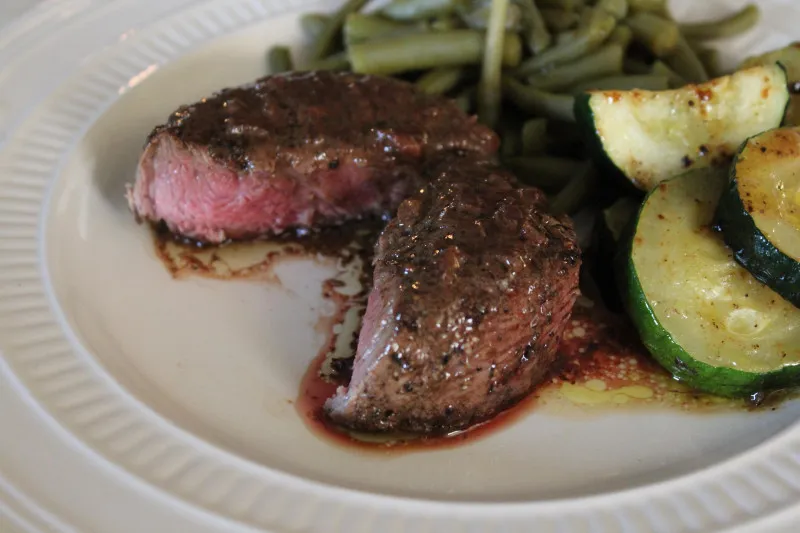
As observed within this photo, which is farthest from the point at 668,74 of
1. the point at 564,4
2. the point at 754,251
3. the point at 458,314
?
the point at 458,314

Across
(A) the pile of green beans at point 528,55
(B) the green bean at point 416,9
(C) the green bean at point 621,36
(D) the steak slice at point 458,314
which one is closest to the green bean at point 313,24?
(A) the pile of green beans at point 528,55

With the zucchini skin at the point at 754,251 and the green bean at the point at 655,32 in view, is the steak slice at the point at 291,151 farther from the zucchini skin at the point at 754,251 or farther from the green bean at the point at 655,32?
the green bean at the point at 655,32

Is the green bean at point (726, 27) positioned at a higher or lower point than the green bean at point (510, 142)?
higher

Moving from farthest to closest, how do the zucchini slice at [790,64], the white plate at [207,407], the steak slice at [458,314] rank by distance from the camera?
the zucchini slice at [790,64] → the steak slice at [458,314] → the white plate at [207,407]

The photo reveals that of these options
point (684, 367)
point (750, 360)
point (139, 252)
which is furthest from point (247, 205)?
point (750, 360)

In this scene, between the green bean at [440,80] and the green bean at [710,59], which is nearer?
the green bean at [440,80]

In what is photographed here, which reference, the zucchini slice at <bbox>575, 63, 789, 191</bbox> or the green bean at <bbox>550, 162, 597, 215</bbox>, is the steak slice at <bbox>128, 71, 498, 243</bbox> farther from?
the zucchini slice at <bbox>575, 63, 789, 191</bbox>

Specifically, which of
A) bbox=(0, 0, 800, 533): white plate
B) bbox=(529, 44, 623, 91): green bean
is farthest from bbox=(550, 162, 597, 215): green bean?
bbox=(0, 0, 800, 533): white plate

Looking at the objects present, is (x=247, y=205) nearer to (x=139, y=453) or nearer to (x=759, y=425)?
(x=139, y=453)
